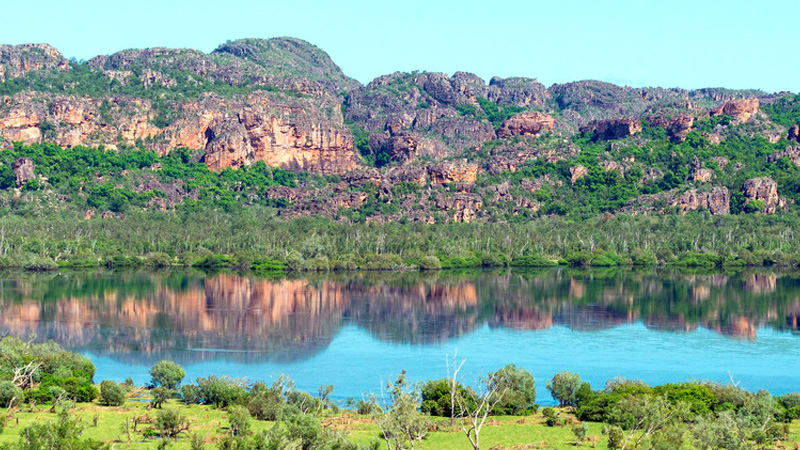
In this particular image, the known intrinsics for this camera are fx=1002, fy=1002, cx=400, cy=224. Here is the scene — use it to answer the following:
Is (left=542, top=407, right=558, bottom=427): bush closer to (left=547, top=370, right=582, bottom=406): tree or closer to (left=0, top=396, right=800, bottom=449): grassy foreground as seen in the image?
(left=0, top=396, right=800, bottom=449): grassy foreground

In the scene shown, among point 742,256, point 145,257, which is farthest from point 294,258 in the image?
point 742,256

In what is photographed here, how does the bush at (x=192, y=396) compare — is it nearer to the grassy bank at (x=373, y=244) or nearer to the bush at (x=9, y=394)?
the bush at (x=9, y=394)

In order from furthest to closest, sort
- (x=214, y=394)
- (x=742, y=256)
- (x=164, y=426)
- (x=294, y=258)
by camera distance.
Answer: (x=742, y=256) < (x=294, y=258) < (x=214, y=394) < (x=164, y=426)

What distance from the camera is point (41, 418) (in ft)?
172

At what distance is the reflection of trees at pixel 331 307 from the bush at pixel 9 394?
82.8 ft

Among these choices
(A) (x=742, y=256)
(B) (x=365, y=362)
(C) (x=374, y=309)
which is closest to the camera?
(B) (x=365, y=362)

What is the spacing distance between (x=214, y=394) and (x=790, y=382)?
41163 mm

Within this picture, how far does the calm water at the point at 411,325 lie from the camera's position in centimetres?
7669

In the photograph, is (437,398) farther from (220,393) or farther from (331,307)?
(331,307)

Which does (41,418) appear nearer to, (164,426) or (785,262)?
(164,426)

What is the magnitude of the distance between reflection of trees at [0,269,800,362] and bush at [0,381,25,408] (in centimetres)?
2523

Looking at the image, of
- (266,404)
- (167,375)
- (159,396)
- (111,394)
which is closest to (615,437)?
(266,404)

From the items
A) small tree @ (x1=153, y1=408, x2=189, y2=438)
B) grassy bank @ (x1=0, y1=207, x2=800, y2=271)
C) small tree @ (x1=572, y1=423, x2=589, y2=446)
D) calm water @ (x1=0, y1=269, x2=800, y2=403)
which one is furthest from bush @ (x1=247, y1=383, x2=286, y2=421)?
grassy bank @ (x1=0, y1=207, x2=800, y2=271)

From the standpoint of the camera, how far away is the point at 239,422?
48.9 meters
